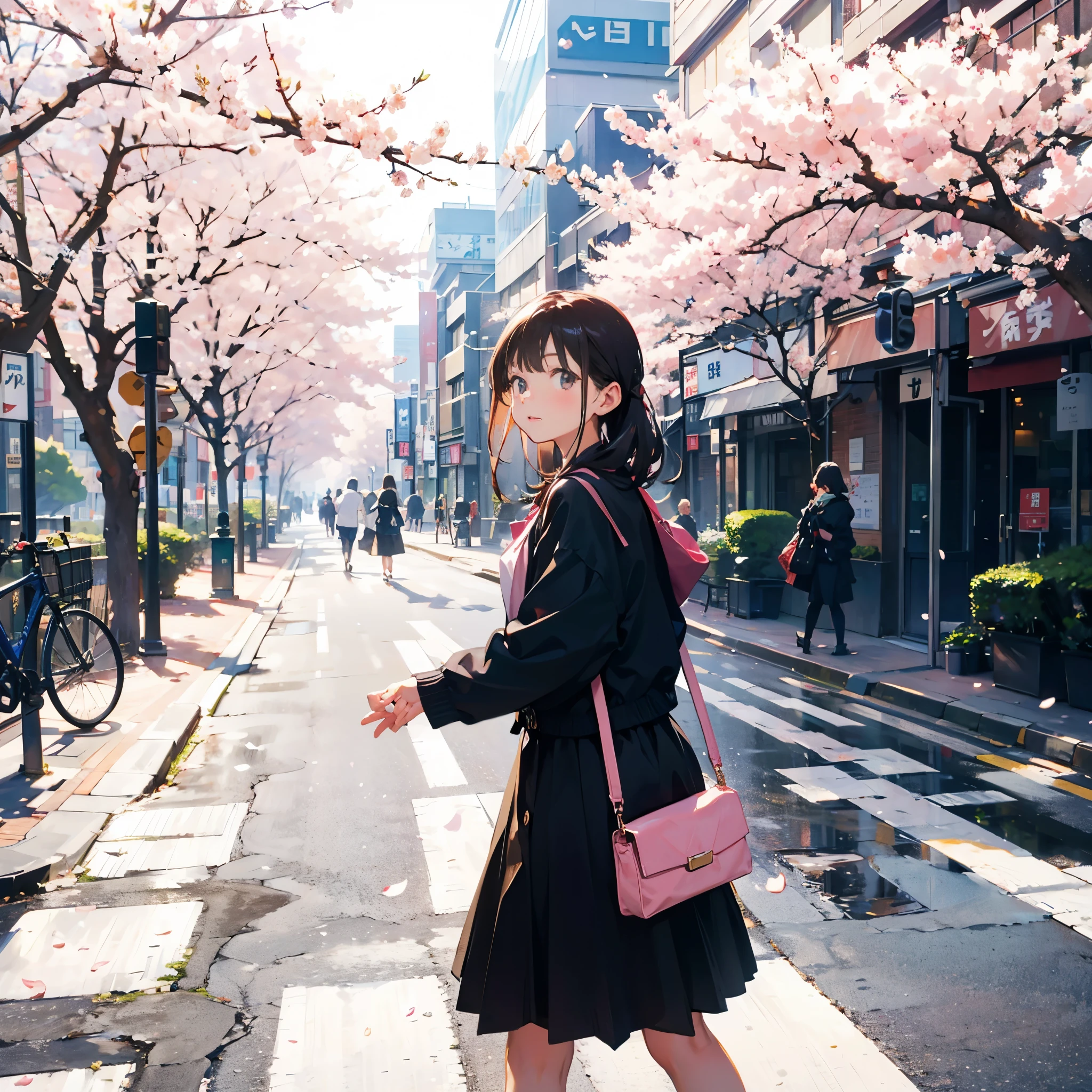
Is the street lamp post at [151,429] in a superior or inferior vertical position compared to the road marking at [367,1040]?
superior

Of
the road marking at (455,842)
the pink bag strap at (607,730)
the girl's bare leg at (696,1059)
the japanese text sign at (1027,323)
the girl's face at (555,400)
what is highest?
the japanese text sign at (1027,323)

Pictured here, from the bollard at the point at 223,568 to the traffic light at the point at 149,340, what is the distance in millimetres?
8168

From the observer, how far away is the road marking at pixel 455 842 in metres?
4.75

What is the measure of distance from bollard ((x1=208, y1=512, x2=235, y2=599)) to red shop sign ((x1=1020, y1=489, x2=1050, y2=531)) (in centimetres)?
1313

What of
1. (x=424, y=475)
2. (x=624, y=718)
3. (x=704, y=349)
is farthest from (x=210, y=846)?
(x=424, y=475)

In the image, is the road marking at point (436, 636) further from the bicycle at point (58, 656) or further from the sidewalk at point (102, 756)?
the bicycle at point (58, 656)

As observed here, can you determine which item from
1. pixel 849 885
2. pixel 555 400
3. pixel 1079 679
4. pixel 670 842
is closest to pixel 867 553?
pixel 1079 679

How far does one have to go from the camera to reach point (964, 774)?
6.89m

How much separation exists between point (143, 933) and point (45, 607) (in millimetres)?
3735

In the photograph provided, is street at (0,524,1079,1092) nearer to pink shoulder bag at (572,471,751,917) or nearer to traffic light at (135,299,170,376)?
pink shoulder bag at (572,471,751,917)

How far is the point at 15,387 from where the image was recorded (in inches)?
285

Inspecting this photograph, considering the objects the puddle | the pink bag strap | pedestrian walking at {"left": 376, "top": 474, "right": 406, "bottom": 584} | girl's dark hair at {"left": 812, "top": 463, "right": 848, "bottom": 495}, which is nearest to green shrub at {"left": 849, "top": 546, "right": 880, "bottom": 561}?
girl's dark hair at {"left": 812, "top": 463, "right": 848, "bottom": 495}

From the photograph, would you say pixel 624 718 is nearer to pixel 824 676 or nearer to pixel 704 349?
pixel 824 676

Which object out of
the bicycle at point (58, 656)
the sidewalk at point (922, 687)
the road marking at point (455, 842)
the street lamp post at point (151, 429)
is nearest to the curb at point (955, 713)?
the sidewalk at point (922, 687)
